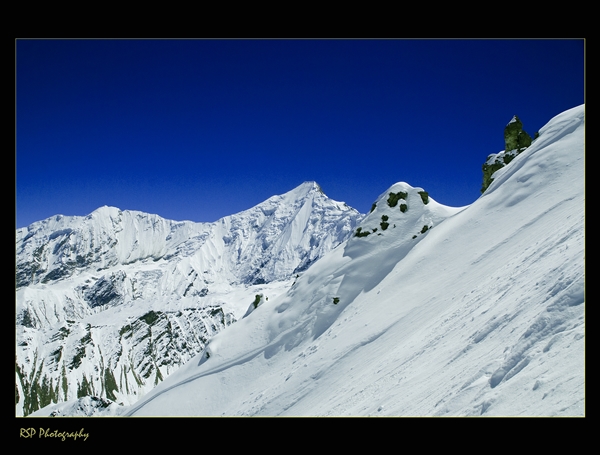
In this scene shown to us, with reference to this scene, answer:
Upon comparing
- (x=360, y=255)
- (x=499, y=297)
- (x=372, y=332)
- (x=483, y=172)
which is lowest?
(x=372, y=332)

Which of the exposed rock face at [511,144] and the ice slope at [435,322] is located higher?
the exposed rock face at [511,144]

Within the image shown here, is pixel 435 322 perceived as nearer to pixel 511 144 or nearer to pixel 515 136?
pixel 511 144

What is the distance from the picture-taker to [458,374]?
29.1 feet

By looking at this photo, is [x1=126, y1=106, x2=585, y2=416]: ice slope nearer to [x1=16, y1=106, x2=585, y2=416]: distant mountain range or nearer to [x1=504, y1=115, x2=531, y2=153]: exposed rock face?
[x1=16, y1=106, x2=585, y2=416]: distant mountain range

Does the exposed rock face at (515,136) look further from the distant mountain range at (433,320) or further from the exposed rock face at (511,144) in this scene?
the distant mountain range at (433,320)

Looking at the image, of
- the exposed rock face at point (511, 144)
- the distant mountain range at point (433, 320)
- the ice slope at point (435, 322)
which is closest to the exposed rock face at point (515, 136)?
the exposed rock face at point (511, 144)

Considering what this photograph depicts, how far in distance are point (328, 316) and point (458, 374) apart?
81.0 ft

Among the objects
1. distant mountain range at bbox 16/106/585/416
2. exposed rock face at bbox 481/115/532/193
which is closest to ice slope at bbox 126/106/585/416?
distant mountain range at bbox 16/106/585/416

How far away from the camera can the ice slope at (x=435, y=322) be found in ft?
24.0

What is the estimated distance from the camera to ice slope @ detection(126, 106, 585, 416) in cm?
731

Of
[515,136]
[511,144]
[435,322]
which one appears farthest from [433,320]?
[515,136]
